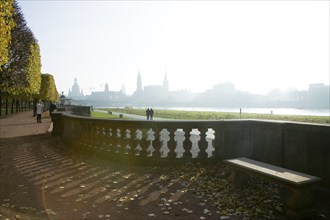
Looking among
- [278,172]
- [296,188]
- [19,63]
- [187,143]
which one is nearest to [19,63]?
[19,63]

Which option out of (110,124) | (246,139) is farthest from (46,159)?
(246,139)

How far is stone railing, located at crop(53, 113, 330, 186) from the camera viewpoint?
640 cm

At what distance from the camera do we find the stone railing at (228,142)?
640 cm

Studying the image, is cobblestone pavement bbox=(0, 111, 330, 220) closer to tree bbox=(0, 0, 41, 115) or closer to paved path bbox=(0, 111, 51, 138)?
paved path bbox=(0, 111, 51, 138)

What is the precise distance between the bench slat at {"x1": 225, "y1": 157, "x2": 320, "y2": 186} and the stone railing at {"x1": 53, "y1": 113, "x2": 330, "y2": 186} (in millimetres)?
999

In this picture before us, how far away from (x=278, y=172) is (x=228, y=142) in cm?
295

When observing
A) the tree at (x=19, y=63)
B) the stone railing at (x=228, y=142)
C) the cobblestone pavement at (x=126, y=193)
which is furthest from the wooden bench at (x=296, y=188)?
the tree at (x=19, y=63)

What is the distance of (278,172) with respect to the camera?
5.70 metres

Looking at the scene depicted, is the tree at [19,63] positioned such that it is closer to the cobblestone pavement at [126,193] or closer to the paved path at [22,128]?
the paved path at [22,128]

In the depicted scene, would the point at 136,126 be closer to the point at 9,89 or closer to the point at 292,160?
the point at 292,160

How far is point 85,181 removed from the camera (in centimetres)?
766

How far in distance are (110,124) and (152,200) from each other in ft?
13.5

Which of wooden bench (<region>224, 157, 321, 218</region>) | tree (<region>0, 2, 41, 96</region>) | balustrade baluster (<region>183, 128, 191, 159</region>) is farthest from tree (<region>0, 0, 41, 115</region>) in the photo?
wooden bench (<region>224, 157, 321, 218</region>)

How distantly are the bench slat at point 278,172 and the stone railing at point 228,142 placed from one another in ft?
3.28
